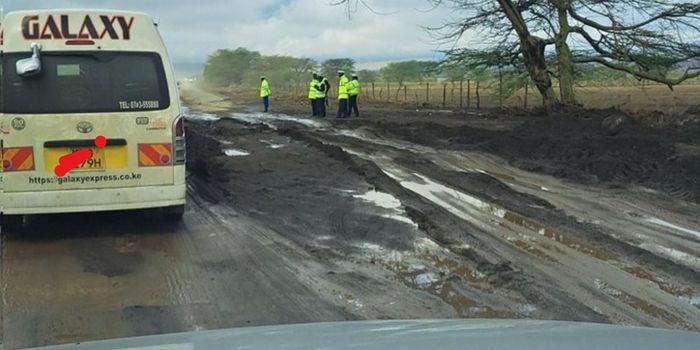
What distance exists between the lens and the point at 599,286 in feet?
20.1

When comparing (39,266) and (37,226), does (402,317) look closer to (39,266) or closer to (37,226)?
(39,266)

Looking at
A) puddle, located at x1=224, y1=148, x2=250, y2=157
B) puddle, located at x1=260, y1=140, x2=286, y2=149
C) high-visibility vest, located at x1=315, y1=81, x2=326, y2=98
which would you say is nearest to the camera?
puddle, located at x1=224, y1=148, x2=250, y2=157

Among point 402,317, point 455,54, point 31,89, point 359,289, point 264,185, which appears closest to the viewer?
point 402,317

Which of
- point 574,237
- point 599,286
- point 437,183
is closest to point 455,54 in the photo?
point 437,183

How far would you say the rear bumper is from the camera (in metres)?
7.48

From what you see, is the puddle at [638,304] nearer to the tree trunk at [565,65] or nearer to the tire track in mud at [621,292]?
the tire track in mud at [621,292]

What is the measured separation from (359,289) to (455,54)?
67.6 ft

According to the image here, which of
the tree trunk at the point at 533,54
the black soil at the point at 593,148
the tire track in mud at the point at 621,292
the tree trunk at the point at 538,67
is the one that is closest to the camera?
the tire track in mud at the point at 621,292

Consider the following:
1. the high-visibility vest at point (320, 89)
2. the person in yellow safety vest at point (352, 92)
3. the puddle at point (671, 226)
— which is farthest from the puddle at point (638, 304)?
the high-visibility vest at point (320, 89)

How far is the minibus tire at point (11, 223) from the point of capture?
776 centimetres

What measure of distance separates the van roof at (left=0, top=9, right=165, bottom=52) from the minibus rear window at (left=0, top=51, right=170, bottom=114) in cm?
9

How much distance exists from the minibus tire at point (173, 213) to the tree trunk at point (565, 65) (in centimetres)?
1805

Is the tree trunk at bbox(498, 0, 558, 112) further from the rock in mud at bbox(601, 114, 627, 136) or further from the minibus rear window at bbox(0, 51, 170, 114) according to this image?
the minibus rear window at bbox(0, 51, 170, 114)

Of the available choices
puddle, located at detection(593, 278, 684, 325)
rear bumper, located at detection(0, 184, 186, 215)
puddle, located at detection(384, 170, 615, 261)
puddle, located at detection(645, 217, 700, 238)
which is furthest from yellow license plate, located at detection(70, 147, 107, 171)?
puddle, located at detection(645, 217, 700, 238)
